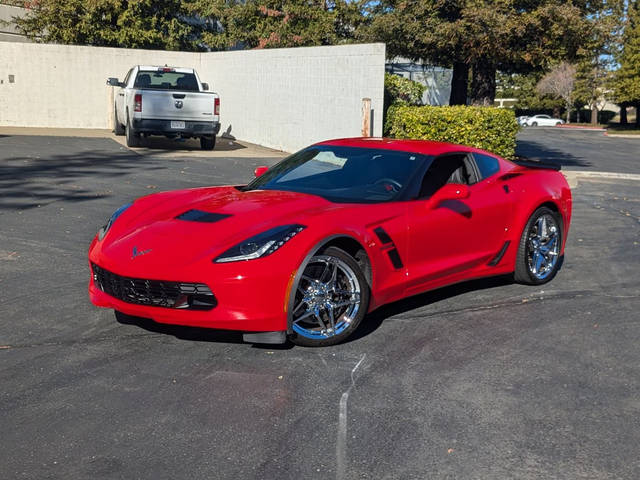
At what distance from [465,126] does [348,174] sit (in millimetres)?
11345

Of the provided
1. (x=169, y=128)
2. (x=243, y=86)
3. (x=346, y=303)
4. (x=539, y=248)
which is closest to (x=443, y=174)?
(x=539, y=248)

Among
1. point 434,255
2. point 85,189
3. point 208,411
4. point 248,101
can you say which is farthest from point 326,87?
point 208,411

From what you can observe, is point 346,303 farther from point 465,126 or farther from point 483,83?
point 483,83

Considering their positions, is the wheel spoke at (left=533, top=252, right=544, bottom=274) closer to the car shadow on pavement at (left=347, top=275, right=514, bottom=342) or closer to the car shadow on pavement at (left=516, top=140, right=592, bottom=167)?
the car shadow on pavement at (left=347, top=275, right=514, bottom=342)

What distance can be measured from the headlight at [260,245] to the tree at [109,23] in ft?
97.4

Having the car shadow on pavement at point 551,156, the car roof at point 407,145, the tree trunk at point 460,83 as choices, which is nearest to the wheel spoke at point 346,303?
the car roof at point 407,145

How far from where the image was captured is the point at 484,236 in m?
7.09

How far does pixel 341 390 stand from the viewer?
5035 millimetres

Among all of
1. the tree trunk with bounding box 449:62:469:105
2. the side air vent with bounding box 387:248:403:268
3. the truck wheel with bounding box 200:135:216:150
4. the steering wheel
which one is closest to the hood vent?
the side air vent with bounding box 387:248:403:268

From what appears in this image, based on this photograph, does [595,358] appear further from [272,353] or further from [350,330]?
[272,353]

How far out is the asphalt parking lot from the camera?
13.4 feet

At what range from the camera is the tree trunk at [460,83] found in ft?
80.7

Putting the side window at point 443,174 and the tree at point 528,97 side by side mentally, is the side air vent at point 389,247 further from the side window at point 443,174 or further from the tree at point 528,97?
the tree at point 528,97

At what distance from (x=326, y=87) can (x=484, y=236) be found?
14.1m
